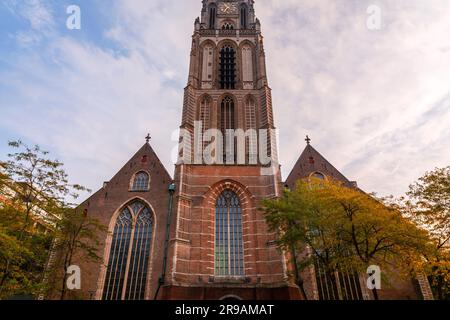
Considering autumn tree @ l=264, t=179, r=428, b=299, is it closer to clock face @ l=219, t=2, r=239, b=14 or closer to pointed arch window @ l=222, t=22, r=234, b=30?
pointed arch window @ l=222, t=22, r=234, b=30

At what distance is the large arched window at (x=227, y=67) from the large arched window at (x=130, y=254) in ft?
53.6

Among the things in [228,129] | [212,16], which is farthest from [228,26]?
[228,129]

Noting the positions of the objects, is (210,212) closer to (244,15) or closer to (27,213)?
(27,213)

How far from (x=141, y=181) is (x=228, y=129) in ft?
32.3

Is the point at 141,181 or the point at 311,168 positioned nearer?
the point at 141,181

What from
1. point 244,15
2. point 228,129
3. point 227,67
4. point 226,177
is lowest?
point 226,177

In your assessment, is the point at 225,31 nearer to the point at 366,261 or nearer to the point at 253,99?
the point at 253,99

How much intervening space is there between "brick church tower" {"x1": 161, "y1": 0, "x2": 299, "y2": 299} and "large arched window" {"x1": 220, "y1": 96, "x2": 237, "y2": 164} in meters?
0.10

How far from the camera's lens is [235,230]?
74.4 ft

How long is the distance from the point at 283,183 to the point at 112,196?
15033 mm

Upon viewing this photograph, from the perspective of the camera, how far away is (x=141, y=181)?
25281 millimetres

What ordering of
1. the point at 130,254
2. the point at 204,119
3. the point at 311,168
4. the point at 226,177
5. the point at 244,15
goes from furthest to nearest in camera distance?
the point at 244,15
the point at 204,119
the point at 311,168
the point at 226,177
the point at 130,254

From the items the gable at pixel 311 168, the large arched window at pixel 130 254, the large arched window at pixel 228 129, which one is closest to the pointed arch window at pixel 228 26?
the large arched window at pixel 228 129
